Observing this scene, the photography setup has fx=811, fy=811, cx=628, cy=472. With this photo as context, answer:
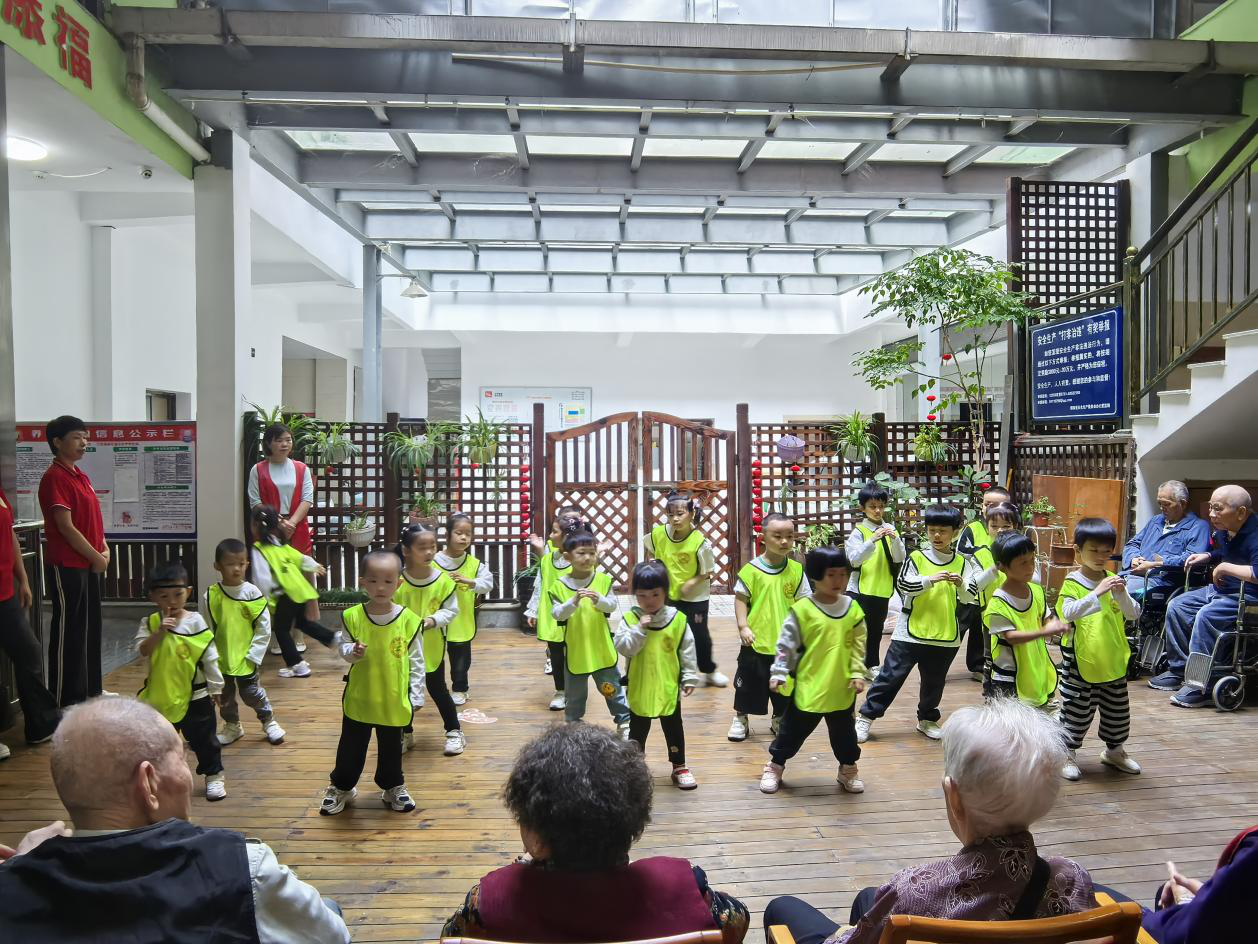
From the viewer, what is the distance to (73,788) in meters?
1.34

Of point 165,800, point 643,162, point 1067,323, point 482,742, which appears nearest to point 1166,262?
point 1067,323

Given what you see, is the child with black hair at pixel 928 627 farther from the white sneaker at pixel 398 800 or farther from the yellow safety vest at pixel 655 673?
the white sneaker at pixel 398 800

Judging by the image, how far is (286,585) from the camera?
15.9ft

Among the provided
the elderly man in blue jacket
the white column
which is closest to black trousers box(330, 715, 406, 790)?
the white column

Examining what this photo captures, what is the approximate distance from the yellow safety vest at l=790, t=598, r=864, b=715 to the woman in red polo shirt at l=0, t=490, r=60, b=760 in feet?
11.2

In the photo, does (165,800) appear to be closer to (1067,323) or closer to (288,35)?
(288,35)

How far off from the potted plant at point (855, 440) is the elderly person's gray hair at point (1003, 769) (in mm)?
5742

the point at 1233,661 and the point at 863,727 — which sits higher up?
the point at 1233,661

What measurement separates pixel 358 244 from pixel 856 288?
7.21 m

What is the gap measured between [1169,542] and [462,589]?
414 cm

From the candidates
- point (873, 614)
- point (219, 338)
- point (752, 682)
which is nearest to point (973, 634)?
point (873, 614)

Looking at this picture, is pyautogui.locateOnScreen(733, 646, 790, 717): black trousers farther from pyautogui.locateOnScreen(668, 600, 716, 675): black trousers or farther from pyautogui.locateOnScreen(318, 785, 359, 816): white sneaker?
pyautogui.locateOnScreen(318, 785, 359, 816): white sneaker

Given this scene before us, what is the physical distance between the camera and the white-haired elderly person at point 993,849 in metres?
1.37

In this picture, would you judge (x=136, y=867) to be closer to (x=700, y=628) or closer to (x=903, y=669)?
(x=903, y=669)
